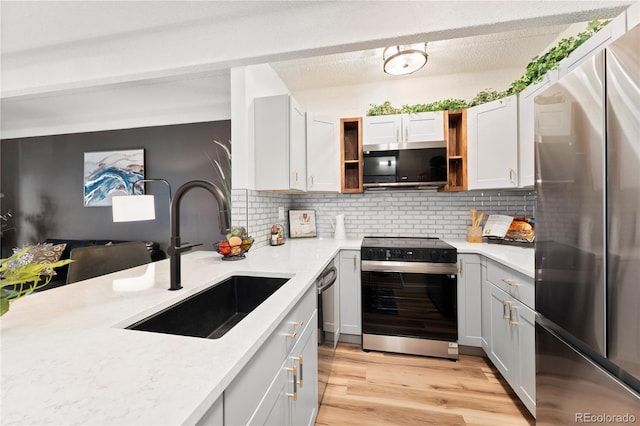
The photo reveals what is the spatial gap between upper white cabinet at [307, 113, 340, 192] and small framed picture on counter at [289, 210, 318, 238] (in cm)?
44

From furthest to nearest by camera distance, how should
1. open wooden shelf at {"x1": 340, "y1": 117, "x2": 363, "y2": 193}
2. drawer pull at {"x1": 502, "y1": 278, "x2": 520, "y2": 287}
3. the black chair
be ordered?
open wooden shelf at {"x1": 340, "y1": 117, "x2": 363, "y2": 193}
drawer pull at {"x1": 502, "y1": 278, "x2": 520, "y2": 287}
the black chair

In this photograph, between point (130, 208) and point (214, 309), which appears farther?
point (130, 208)

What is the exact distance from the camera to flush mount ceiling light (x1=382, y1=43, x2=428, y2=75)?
88.5 inches

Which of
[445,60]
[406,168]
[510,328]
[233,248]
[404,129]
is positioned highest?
[445,60]

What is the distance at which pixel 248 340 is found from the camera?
0.68 meters

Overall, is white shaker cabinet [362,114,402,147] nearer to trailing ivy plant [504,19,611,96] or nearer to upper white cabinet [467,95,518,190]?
upper white cabinet [467,95,518,190]

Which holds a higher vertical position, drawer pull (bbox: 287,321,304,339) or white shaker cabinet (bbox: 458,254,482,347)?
drawer pull (bbox: 287,321,304,339)

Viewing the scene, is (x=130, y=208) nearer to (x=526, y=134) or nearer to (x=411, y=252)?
(x=411, y=252)

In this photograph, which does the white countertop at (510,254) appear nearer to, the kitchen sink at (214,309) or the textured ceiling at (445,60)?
the kitchen sink at (214,309)

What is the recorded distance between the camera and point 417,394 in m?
1.79

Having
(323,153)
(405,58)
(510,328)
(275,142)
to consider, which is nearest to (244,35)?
(275,142)

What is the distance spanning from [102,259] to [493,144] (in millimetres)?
3160

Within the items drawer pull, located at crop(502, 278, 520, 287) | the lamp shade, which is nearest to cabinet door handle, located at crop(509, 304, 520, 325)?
drawer pull, located at crop(502, 278, 520, 287)
